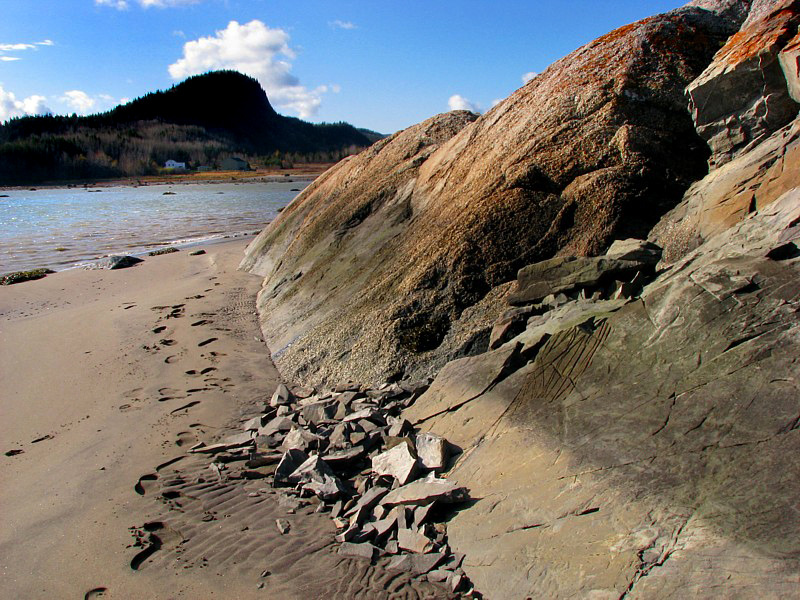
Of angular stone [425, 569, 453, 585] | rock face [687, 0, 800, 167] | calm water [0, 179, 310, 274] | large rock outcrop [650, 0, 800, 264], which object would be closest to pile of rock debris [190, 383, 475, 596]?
angular stone [425, 569, 453, 585]

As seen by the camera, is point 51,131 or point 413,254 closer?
point 413,254

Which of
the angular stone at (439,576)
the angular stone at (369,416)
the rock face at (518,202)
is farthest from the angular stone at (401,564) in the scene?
the rock face at (518,202)

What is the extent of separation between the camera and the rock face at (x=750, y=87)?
17.4 ft

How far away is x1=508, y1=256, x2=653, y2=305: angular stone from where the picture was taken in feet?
16.5

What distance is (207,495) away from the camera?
4.63 meters

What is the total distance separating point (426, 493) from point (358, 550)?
22.0 inches

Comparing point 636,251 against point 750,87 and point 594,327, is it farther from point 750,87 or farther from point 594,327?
point 750,87

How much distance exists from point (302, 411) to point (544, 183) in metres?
3.49

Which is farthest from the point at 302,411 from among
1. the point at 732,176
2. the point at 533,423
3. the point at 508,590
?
the point at 732,176

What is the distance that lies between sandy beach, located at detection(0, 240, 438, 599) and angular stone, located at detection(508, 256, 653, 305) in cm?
272

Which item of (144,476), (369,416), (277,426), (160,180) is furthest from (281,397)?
(160,180)

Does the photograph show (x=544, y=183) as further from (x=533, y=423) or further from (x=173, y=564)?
(x=173, y=564)

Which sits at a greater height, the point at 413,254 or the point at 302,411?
the point at 413,254

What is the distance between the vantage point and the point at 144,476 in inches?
193
